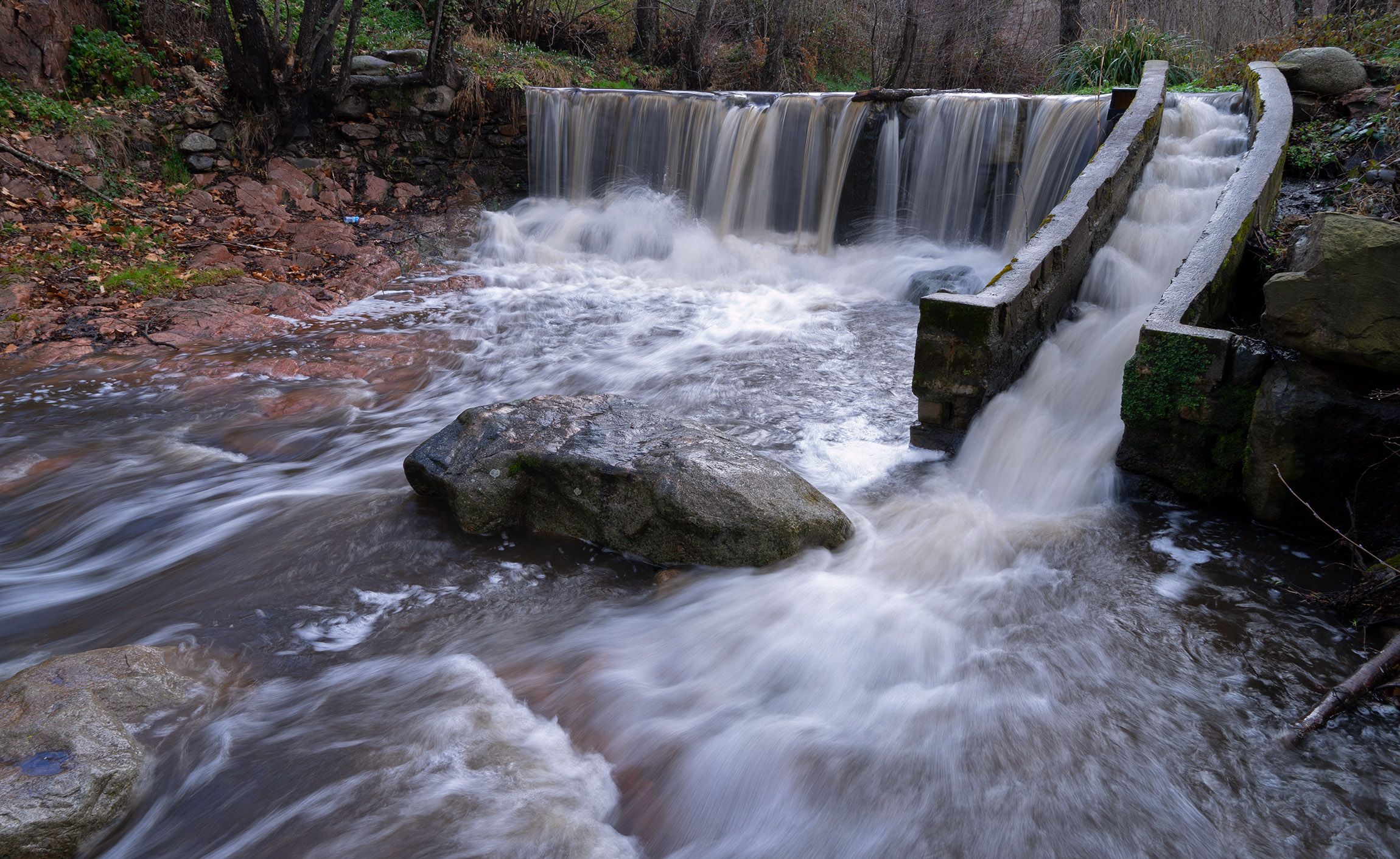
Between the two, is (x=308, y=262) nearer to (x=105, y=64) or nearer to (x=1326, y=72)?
(x=105, y=64)

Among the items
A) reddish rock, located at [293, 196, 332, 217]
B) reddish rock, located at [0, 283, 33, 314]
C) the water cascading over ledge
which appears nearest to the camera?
reddish rock, located at [0, 283, 33, 314]

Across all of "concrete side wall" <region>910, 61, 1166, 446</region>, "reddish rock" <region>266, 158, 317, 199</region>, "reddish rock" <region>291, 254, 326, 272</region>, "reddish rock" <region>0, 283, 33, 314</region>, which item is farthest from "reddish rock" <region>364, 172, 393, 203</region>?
"concrete side wall" <region>910, 61, 1166, 446</region>

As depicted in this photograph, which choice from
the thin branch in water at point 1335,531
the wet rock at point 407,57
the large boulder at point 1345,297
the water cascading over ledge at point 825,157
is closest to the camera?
the thin branch in water at point 1335,531

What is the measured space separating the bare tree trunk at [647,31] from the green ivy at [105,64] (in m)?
8.33

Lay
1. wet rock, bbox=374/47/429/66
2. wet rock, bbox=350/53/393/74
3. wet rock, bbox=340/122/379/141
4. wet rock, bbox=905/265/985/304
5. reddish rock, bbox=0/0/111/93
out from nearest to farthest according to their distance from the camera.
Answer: wet rock, bbox=905/265/985/304 → reddish rock, bbox=0/0/111/93 → wet rock, bbox=340/122/379/141 → wet rock, bbox=350/53/393/74 → wet rock, bbox=374/47/429/66

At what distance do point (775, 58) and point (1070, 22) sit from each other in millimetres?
5160

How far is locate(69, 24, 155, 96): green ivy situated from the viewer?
960 centimetres

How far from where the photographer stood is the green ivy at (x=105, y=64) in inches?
378

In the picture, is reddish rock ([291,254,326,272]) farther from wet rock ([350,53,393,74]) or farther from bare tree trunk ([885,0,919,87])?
bare tree trunk ([885,0,919,87])

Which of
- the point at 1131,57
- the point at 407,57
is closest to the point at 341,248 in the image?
the point at 407,57

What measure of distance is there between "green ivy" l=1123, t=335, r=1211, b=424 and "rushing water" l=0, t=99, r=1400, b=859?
1.70 feet

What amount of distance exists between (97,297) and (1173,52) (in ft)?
45.3

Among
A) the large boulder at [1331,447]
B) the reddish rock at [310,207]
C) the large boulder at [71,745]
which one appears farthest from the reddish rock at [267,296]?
the large boulder at [1331,447]

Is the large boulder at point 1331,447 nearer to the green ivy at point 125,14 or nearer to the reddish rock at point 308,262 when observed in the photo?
the reddish rock at point 308,262
